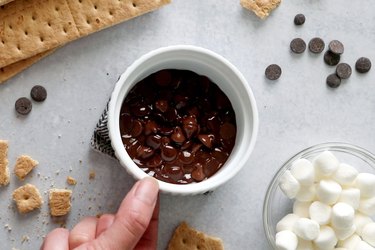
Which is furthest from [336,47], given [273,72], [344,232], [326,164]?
[344,232]

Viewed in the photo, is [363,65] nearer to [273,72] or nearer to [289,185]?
[273,72]

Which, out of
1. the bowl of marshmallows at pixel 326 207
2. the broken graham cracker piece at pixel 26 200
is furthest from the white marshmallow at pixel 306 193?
the broken graham cracker piece at pixel 26 200

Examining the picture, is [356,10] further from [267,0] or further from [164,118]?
[164,118]

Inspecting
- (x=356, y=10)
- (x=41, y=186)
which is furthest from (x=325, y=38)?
(x=41, y=186)

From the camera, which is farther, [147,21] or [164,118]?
[147,21]

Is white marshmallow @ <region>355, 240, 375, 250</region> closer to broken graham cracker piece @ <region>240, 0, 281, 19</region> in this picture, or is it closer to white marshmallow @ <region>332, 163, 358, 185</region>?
white marshmallow @ <region>332, 163, 358, 185</region>

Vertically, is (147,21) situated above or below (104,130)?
above
